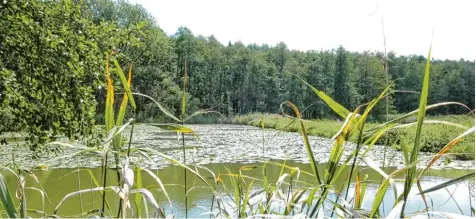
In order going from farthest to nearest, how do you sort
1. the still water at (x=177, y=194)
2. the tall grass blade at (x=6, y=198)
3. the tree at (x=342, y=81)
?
the tree at (x=342, y=81) → the still water at (x=177, y=194) → the tall grass blade at (x=6, y=198)

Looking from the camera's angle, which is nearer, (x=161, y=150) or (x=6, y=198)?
(x=6, y=198)

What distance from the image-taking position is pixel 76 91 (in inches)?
141

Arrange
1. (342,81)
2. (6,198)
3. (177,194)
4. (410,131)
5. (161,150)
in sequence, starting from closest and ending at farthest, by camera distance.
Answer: (6,198)
(410,131)
(177,194)
(161,150)
(342,81)

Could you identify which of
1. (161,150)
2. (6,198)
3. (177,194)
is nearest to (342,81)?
(161,150)

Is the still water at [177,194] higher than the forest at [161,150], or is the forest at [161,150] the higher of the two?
the forest at [161,150]

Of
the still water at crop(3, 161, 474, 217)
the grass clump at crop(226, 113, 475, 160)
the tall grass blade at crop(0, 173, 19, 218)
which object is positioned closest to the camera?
the tall grass blade at crop(0, 173, 19, 218)

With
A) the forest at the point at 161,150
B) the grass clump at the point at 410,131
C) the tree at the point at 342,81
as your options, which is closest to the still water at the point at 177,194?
the forest at the point at 161,150

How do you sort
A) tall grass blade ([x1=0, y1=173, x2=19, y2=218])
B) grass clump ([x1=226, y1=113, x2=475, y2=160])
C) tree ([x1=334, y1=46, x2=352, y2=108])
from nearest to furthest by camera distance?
tall grass blade ([x1=0, y1=173, x2=19, y2=218])
grass clump ([x1=226, y1=113, x2=475, y2=160])
tree ([x1=334, y1=46, x2=352, y2=108])

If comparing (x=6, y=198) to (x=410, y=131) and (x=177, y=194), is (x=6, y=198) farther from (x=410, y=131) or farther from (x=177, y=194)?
(x=177, y=194)

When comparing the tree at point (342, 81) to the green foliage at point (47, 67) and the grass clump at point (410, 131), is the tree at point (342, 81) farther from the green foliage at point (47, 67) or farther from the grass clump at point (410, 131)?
the green foliage at point (47, 67)

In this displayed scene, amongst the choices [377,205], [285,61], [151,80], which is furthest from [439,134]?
A: [285,61]

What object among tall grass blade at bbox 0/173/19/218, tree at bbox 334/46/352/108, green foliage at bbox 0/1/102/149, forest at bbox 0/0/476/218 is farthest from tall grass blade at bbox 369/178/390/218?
tree at bbox 334/46/352/108

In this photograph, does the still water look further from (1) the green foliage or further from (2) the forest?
(1) the green foliage

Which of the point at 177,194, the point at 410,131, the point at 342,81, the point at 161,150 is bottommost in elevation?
the point at 177,194
